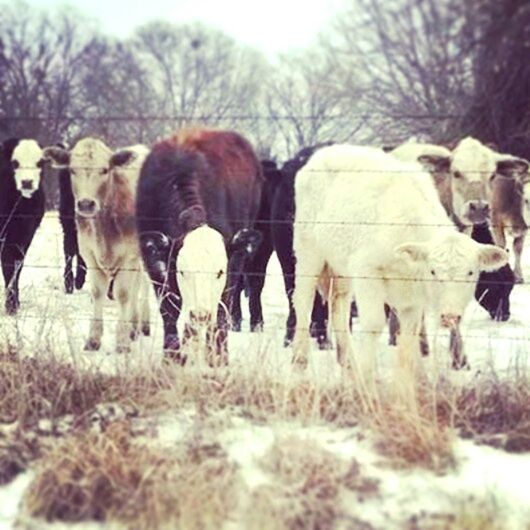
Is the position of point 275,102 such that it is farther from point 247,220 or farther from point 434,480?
point 434,480

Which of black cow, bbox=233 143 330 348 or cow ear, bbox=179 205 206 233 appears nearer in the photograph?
cow ear, bbox=179 205 206 233

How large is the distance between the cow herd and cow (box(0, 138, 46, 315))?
0.01 meters

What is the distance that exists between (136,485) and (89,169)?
3.86 metres

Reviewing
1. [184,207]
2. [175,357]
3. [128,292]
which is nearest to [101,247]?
[128,292]

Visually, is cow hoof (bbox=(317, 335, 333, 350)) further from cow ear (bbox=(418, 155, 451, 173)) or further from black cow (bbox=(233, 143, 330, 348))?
cow ear (bbox=(418, 155, 451, 173))

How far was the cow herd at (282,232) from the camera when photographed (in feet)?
19.5

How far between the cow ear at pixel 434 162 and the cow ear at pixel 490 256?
2156 millimetres

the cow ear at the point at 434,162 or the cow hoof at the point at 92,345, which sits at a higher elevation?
the cow ear at the point at 434,162

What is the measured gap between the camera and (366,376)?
561 centimetres

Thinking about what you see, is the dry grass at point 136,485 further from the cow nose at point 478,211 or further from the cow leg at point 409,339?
the cow nose at point 478,211

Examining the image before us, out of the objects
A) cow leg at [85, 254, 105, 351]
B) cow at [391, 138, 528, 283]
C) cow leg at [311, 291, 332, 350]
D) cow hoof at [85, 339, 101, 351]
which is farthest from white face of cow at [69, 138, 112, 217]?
cow at [391, 138, 528, 283]

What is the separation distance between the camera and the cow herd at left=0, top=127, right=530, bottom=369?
5.94m

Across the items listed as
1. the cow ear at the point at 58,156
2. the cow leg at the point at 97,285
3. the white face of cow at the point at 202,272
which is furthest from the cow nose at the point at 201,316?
the cow ear at the point at 58,156

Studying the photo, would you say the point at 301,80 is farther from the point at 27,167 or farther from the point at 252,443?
the point at 252,443
